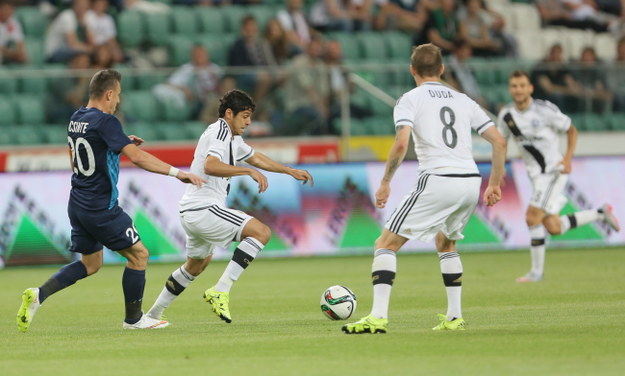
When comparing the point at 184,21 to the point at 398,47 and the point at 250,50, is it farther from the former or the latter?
the point at 398,47

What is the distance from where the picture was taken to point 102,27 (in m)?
21.3

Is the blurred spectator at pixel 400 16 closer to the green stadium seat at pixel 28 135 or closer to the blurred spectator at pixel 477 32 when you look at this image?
the blurred spectator at pixel 477 32

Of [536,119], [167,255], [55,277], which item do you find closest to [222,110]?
[55,277]

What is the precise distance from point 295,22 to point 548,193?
8.88 metres

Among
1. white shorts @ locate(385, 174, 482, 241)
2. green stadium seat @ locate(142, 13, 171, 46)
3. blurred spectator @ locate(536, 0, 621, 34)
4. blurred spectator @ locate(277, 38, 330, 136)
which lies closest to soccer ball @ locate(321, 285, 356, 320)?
white shorts @ locate(385, 174, 482, 241)

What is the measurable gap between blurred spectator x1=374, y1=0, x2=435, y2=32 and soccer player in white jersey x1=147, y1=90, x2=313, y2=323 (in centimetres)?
1401

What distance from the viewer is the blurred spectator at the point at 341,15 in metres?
24.0

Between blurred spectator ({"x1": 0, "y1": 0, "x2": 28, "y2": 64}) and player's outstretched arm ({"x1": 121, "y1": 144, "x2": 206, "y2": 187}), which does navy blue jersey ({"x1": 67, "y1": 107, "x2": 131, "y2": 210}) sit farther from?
blurred spectator ({"x1": 0, "y1": 0, "x2": 28, "y2": 64})

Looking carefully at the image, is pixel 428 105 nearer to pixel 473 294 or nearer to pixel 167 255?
pixel 473 294

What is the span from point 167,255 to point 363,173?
3.28 metres

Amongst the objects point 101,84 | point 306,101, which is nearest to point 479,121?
point 101,84

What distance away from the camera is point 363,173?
1927 centimetres

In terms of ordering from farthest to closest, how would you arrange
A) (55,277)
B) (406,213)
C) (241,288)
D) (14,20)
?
(14,20), (241,288), (55,277), (406,213)

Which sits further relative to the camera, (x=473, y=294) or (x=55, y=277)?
(x=473, y=294)
